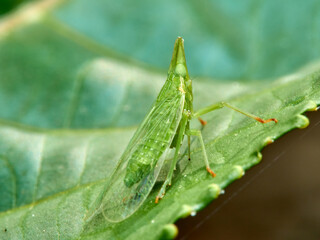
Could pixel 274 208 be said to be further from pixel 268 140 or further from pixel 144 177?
pixel 268 140

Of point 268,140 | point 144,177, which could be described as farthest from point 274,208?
point 268,140

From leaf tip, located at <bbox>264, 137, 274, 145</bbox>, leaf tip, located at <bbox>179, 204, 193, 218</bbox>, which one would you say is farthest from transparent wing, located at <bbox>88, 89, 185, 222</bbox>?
leaf tip, located at <bbox>264, 137, 274, 145</bbox>

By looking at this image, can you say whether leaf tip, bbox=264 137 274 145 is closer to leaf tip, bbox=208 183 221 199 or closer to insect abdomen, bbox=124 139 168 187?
leaf tip, bbox=208 183 221 199

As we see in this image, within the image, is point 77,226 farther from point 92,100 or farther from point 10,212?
point 92,100

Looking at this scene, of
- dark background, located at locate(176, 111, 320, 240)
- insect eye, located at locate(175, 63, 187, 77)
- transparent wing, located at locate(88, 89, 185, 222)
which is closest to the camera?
transparent wing, located at locate(88, 89, 185, 222)

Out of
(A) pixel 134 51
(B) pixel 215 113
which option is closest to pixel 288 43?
(B) pixel 215 113

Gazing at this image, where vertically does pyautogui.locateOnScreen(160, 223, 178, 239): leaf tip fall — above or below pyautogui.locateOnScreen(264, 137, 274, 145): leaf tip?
below

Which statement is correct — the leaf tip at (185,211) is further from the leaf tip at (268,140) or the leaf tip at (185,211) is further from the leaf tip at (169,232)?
the leaf tip at (268,140)
